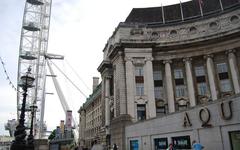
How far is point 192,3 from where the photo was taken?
5588 cm

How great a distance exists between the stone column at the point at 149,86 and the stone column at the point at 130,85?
2.52m

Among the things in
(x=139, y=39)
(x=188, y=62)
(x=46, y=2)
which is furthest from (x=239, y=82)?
(x=46, y=2)

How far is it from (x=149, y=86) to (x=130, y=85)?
356 centimetres

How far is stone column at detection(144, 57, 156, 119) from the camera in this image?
44500 mm

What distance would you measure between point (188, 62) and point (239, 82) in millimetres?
9829

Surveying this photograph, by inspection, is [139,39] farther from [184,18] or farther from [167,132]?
[167,132]

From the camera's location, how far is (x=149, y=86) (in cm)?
4588

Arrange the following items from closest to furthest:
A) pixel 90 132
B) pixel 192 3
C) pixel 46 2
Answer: pixel 192 3 → pixel 46 2 → pixel 90 132

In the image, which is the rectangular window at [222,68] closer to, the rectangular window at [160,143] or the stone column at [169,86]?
the stone column at [169,86]

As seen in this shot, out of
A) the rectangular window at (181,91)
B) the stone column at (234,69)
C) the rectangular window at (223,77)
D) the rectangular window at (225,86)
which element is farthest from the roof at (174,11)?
the rectangular window at (181,91)

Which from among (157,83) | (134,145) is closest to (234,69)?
(157,83)

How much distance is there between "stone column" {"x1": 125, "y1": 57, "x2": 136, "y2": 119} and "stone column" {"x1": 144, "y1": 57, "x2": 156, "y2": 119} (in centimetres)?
252

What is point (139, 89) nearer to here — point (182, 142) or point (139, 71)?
point (139, 71)

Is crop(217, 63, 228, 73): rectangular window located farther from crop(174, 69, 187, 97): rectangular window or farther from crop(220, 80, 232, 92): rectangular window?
crop(174, 69, 187, 97): rectangular window
